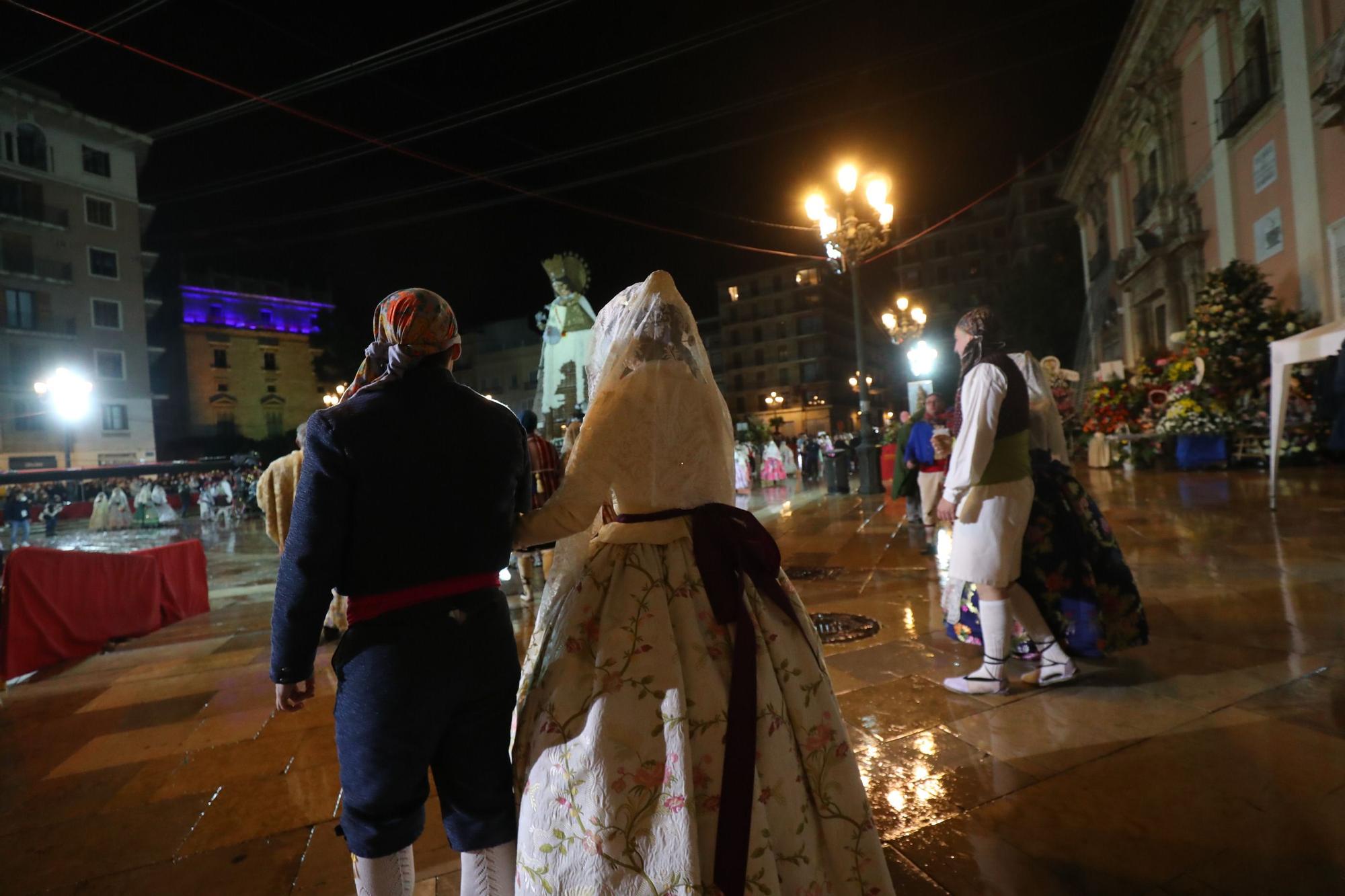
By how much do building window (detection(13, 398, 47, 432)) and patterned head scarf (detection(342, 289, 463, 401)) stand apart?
122 feet

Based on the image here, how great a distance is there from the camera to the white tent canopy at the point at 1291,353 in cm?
545

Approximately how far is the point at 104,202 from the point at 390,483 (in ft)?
138

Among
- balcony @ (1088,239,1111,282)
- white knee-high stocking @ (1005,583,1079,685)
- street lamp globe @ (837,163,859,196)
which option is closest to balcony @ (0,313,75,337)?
street lamp globe @ (837,163,859,196)

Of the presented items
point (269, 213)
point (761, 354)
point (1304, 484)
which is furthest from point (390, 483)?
point (761, 354)

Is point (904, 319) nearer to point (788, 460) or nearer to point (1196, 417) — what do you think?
point (1196, 417)

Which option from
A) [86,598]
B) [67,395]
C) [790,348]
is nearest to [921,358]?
[86,598]

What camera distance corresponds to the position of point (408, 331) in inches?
60.9

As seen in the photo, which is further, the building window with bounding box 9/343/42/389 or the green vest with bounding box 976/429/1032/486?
the building window with bounding box 9/343/42/389

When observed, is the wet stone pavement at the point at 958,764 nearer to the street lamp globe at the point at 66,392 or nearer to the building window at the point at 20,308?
the street lamp globe at the point at 66,392

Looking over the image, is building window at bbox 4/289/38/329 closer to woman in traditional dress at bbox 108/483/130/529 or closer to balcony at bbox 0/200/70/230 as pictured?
balcony at bbox 0/200/70/230

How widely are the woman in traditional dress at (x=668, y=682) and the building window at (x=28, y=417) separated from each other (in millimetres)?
37482

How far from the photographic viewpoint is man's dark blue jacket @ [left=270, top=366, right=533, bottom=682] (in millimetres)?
1422

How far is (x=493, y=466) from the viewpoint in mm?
1603

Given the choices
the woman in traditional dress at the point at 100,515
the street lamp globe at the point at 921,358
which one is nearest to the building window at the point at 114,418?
the woman in traditional dress at the point at 100,515
